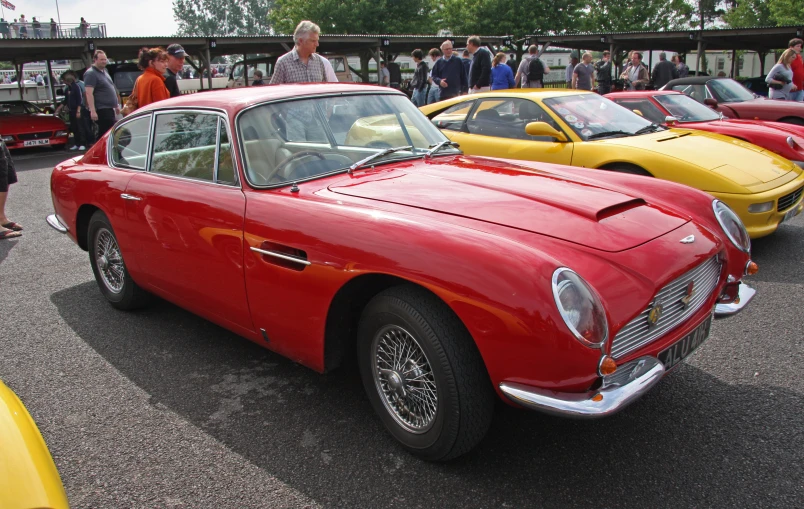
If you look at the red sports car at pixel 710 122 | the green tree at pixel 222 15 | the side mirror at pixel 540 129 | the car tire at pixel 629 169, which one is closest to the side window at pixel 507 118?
the side mirror at pixel 540 129

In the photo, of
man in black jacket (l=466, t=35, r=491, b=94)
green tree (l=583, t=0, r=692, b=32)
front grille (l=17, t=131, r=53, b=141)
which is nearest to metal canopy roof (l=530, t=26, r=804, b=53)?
man in black jacket (l=466, t=35, r=491, b=94)

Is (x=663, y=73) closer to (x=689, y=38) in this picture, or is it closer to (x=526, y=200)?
(x=689, y=38)

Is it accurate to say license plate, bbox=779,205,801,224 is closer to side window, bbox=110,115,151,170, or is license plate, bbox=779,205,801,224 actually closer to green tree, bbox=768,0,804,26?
side window, bbox=110,115,151,170

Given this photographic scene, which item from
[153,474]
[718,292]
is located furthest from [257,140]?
[718,292]

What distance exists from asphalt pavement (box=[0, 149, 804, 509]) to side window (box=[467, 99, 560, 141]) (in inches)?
113

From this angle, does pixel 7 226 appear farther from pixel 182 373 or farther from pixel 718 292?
pixel 718 292

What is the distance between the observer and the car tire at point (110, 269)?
413 cm

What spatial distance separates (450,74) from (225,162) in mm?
8794

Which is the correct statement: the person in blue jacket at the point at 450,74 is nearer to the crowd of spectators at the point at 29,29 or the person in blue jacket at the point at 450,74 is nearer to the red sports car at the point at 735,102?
Answer: the red sports car at the point at 735,102

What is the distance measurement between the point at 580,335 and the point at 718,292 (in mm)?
1105

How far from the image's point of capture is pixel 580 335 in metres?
2.04

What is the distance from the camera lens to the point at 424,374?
2.42m

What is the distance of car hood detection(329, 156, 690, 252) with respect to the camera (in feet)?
8.11

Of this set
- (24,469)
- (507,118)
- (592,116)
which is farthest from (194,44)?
(24,469)
